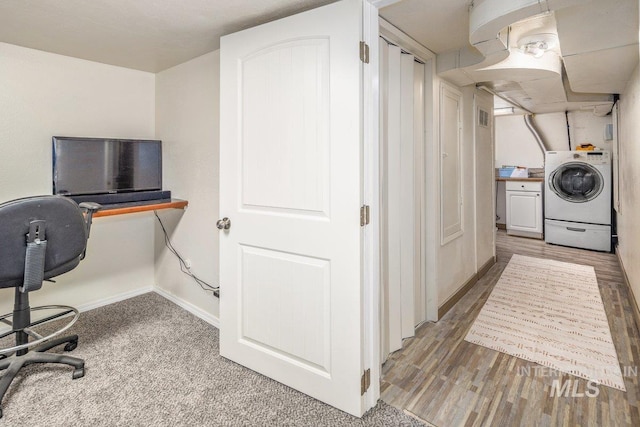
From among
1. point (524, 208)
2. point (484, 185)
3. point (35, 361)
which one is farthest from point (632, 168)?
point (35, 361)

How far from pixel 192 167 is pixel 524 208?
5.23 m

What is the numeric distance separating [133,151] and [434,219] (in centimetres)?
247

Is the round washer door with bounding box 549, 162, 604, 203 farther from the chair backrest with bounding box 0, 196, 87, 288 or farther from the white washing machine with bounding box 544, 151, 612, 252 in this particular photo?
the chair backrest with bounding box 0, 196, 87, 288

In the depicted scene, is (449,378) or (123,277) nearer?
(449,378)

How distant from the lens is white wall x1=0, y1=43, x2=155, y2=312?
7.84 feet

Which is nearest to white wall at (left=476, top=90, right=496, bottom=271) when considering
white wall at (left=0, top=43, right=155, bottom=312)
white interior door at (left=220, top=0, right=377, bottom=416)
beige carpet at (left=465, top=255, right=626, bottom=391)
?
beige carpet at (left=465, top=255, right=626, bottom=391)

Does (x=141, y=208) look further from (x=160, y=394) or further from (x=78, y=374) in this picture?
(x=160, y=394)

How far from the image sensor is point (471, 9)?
1.80m

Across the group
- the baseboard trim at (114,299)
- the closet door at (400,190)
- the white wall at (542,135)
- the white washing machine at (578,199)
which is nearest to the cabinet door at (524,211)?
the white washing machine at (578,199)

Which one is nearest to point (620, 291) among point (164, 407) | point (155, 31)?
point (164, 407)

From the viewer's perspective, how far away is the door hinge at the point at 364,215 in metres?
1.59

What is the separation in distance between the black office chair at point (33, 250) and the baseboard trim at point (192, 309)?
0.85 meters

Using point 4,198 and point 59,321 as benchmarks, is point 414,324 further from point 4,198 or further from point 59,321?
point 4,198

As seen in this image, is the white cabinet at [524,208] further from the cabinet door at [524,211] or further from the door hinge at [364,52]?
the door hinge at [364,52]
